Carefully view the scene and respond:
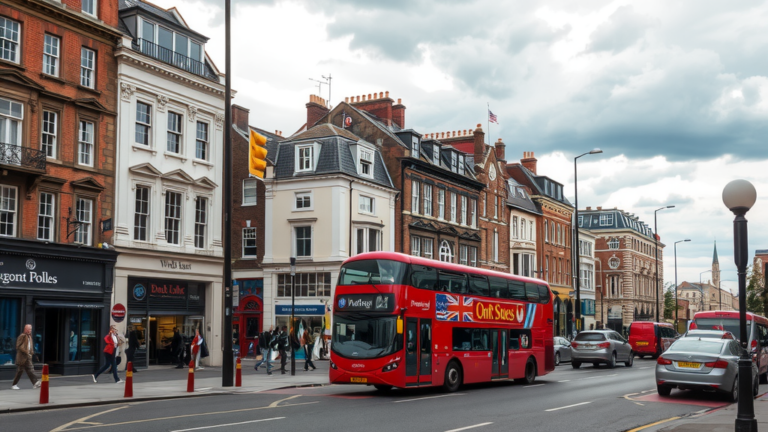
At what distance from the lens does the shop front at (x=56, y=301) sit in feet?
82.6

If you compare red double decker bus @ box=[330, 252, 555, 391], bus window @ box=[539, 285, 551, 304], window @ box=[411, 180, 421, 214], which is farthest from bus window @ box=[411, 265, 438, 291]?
window @ box=[411, 180, 421, 214]

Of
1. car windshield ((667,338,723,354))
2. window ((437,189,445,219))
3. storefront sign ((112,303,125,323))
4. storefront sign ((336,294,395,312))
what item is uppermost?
window ((437,189,445,219))

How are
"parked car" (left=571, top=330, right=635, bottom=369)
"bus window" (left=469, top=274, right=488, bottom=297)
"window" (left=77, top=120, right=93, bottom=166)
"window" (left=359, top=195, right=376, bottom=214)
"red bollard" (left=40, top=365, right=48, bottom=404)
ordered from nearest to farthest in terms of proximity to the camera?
"red bollard" (left=40, top=365, right=48, bottom=404) < "bus window" (left=469, top=274, right=488, bottom=297) < "window" (left=77, top=120, right=93, bottom=166) < "parked car" (left=571, top=330, right=635, bottom=369) < "window" (left=359, top=195, right=376, bottom=214)

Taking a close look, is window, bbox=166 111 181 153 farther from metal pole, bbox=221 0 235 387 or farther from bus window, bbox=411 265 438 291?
bus window, bbox=411 265 438 291

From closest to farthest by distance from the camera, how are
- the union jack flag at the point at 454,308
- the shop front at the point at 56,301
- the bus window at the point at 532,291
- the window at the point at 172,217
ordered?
1. the union jack flag at the point at 454,308
2. the shop front at the point at 56,301
3. the bus window at the point at 532,291
4. the window at the point at 172,217

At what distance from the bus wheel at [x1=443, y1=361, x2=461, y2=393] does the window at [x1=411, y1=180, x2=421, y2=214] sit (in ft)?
85.0

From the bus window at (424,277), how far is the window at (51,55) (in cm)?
1526

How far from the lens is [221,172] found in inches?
1377

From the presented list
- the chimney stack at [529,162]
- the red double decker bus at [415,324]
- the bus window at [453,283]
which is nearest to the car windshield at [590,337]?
the red double decker bus at [415,324]

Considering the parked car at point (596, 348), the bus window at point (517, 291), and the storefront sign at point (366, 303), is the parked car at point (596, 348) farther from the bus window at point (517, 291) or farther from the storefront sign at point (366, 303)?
the storefront sign at point (366, 303)

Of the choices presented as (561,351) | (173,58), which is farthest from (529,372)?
(173,58)

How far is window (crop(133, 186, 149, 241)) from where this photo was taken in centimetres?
3073

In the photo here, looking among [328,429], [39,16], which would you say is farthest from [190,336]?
[328,429]

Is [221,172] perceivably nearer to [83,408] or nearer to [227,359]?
[227,359]
